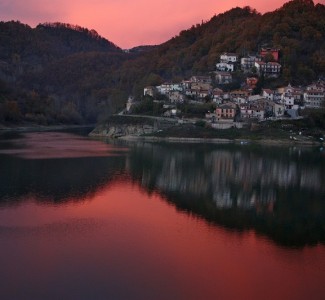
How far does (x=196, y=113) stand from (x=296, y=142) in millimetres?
9693

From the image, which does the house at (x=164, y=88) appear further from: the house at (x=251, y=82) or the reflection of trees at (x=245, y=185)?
the reflection of trees at (x=245, y=185)

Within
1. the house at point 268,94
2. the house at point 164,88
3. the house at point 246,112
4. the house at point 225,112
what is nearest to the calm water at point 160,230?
the house at point 225,112

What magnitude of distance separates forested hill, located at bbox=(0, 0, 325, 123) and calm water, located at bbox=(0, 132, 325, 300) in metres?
31.9

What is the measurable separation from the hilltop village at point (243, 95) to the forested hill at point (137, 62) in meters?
2.26

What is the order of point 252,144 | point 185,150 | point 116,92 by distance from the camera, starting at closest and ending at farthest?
point 185,150, point 252,144, point 116,92

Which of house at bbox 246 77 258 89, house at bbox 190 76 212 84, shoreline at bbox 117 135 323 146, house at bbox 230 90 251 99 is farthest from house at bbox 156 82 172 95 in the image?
shoreline at bbox 117 135 323 146

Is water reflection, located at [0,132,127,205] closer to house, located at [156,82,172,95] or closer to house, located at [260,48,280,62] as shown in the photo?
house, located at [156,82,172,95]

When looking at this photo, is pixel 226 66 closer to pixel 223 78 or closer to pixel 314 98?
pixel 223 78

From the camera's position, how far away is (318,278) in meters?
10.5

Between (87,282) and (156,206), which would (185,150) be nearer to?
(156,206)

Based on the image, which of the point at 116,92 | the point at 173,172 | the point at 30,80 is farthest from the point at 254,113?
the point at 30,80

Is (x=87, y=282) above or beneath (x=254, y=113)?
beneath

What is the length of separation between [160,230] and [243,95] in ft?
116

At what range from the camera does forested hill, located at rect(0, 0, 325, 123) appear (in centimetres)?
5806
